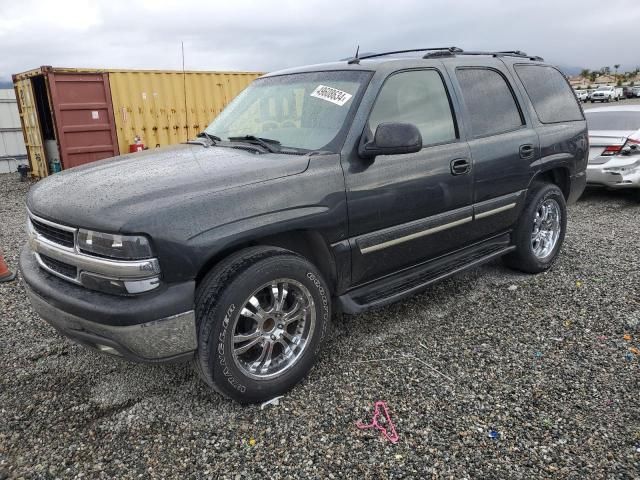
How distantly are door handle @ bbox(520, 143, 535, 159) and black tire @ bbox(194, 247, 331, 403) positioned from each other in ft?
7.52

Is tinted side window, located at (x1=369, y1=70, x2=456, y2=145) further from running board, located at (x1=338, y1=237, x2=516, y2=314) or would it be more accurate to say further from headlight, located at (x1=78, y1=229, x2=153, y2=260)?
headlight, located at (x1=78, y1=229, x2=153, y2=260)

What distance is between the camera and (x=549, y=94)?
15.4 feet

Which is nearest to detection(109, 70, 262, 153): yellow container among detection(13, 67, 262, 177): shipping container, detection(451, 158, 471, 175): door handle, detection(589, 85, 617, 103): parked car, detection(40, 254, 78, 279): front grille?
detection(13, 67, 262, 177): shipping container

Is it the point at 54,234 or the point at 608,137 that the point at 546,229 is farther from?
the point at 54,234

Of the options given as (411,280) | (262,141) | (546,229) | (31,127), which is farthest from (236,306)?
(31,127)

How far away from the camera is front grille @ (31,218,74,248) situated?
2.57 m

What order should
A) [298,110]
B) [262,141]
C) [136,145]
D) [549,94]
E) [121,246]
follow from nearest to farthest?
[121,246] → [262,141] → [298,110] → [549,94] → [136,145]

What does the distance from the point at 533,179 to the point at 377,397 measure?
260cm

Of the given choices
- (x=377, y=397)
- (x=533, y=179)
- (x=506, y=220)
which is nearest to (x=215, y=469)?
(x=377, y=397)

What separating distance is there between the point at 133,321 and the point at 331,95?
1.92 meters

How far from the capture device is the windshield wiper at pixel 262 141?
3197 millimetres

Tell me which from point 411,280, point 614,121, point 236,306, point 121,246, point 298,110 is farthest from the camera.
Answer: point 614,121

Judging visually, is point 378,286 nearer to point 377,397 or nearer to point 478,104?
point 377,397

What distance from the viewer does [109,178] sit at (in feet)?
9.25
